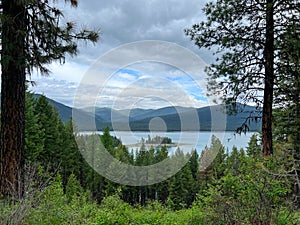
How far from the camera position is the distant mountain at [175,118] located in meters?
7.79

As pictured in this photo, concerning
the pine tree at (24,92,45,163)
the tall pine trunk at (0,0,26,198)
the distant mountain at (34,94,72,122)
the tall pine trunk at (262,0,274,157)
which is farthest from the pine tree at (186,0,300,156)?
the distant mountain at (34,94,72,122)

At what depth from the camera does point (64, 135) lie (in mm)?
29672

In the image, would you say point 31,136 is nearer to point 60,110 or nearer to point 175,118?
point 175,118

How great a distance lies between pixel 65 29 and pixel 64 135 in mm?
25262

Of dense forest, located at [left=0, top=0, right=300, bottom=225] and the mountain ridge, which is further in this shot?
the mountain ridge

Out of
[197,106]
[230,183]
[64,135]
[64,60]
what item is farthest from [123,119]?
[64,135]

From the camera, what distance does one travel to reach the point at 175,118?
27.5 feet

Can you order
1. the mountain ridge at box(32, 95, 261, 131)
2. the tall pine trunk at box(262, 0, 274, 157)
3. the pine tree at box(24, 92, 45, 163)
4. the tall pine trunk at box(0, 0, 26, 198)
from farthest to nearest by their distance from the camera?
1. the pine tree at box(24, 92, 45, 163)
2. the mountain ridge at box(32, 95, 261, 131)
3. the tall pine trunk at box(262, 0, 274, 157)
4. the tall pine trunk at box(0, 0, 26, 198)

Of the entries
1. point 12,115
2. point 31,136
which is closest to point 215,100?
point 12,115

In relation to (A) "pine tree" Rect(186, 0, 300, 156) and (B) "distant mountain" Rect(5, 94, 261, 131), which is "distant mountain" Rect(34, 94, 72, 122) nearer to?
(B) "distant mountain" Rect(5, 94, 261, 131)

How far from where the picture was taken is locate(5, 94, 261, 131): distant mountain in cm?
779

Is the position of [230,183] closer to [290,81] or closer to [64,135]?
[290,81]

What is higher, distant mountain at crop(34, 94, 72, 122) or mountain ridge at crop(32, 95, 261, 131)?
distant mountain at crop(34, 94, 72, 122)

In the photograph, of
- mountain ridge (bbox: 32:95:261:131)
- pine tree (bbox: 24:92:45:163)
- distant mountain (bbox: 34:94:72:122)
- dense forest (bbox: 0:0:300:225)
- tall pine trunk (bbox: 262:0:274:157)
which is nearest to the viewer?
dense forest (bbox: 0:0:300:225)
